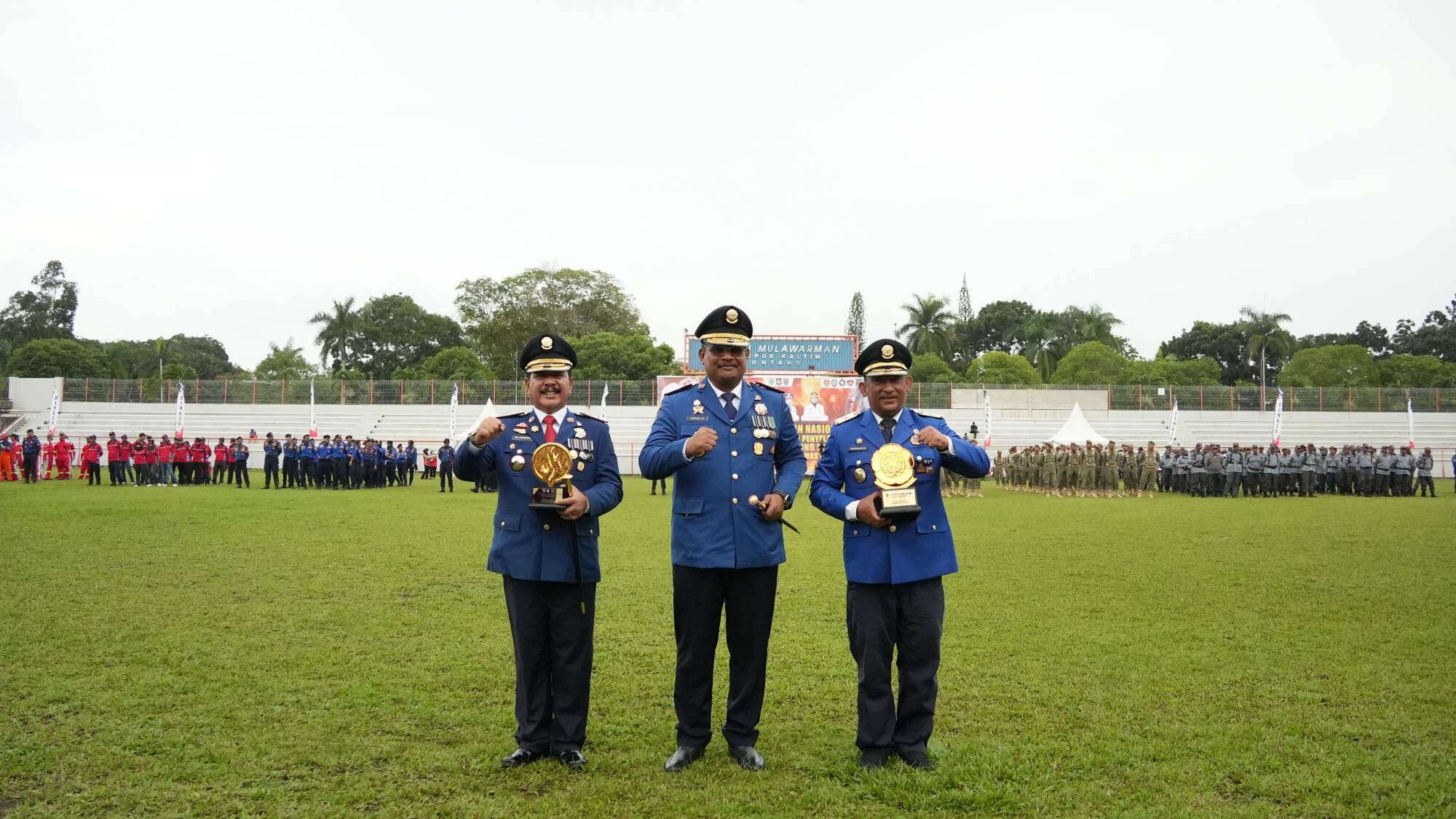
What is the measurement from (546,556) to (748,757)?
4.62 feet

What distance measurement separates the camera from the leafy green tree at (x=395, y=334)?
253 feet

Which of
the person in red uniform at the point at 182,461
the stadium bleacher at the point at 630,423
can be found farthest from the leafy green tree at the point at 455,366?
the person in red uniform at the point at 182,461

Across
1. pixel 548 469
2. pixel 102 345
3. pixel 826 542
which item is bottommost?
pixel 826 542

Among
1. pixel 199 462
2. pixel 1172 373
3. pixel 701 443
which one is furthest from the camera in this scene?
pixel 1172 373

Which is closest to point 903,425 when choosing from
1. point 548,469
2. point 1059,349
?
point 548,469

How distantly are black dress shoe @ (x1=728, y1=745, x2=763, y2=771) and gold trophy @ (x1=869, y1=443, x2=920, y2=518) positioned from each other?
1335 mm

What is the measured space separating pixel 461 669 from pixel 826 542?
918 cm

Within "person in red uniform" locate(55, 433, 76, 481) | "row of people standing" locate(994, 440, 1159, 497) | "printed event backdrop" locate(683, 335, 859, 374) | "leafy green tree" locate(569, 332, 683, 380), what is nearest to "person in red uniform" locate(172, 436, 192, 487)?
"person in red uniform" locate(55, 433, 76, 481)

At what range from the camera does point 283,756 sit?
16.3ft

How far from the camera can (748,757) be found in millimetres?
4848

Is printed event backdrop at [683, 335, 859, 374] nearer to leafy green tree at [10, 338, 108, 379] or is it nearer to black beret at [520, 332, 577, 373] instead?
black beret at [520, 332, 577, 373]

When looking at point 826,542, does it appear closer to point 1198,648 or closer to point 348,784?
point 1198,648

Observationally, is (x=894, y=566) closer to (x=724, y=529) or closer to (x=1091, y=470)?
(x=724, y=529)

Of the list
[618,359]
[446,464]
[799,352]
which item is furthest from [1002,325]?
[446,464]
